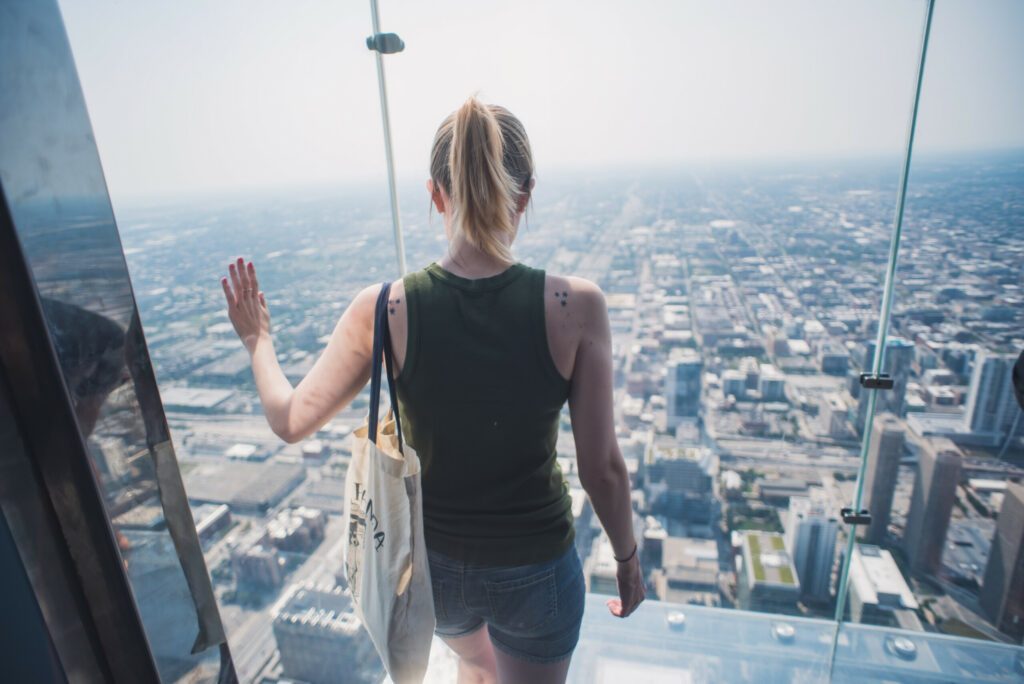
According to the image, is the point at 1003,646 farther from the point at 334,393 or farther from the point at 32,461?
the point at 32,461

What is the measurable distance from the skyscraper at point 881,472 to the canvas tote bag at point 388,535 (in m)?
1.66

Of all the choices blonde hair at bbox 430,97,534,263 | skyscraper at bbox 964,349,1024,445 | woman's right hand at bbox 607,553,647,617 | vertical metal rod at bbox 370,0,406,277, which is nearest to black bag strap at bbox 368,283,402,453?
blonde hair at bbox 430,97,534,263

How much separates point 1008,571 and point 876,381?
1.09 metres

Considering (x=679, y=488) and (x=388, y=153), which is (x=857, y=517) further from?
(x=388, y=153)

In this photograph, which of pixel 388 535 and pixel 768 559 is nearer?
pixel 388 535

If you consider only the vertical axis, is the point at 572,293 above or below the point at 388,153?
below

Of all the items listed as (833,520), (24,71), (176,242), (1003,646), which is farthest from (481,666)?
(1003,646)

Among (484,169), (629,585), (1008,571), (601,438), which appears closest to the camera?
(484,169)

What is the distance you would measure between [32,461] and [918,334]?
90.3 inches

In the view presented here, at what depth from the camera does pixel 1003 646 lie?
1.92 meters

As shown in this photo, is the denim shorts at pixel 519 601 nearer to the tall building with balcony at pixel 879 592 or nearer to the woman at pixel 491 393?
the woman at pixel 491 393

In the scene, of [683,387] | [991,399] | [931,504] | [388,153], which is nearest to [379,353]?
[388,153]

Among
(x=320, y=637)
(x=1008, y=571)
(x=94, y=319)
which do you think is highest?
(x=94, y=319)

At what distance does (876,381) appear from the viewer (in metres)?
1.61
